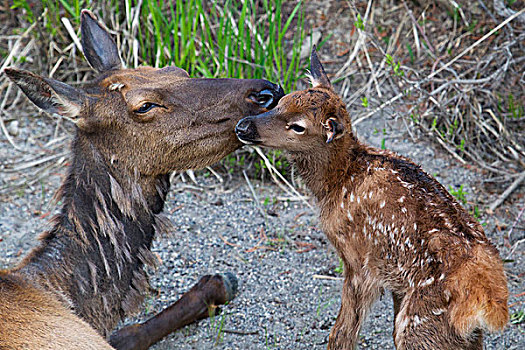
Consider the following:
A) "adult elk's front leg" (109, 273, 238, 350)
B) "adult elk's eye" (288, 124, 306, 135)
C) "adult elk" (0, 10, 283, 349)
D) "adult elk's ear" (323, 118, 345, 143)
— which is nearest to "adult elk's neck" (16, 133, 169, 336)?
"adult elk" (0, 10, 283, 349)

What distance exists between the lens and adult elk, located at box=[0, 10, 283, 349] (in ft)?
12.1

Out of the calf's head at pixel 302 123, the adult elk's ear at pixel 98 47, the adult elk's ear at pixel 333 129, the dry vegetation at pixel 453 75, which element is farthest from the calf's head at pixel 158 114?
the dry vegetation at pixel 453 75

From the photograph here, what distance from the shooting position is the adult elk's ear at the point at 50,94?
3469 mm

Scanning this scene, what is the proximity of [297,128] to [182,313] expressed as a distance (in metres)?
1.49

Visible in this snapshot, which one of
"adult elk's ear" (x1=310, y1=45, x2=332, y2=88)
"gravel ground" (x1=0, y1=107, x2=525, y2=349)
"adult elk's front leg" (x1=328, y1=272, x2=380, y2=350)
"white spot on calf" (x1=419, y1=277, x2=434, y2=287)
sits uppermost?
"adult elk's ear" (x1=310, y1=45, x2=332, y2=88)

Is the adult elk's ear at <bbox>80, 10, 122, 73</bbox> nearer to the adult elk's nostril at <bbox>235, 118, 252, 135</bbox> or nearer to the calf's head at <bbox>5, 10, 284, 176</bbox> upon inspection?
the calf's head at <bbox>5, 10, 284, 176</bbox>

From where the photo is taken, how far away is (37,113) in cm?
679

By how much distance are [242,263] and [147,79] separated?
186 cm

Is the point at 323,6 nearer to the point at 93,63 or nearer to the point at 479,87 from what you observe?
the point at 479,87

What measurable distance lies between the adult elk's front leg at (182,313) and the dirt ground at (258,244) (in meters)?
0.09

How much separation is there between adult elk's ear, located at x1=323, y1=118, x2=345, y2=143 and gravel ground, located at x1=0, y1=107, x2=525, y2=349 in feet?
3.64

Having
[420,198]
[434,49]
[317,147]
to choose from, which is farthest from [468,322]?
[434,49]

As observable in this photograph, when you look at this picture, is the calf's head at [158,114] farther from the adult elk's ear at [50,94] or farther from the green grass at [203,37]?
the green grass at [203,37]

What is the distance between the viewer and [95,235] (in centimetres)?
377
